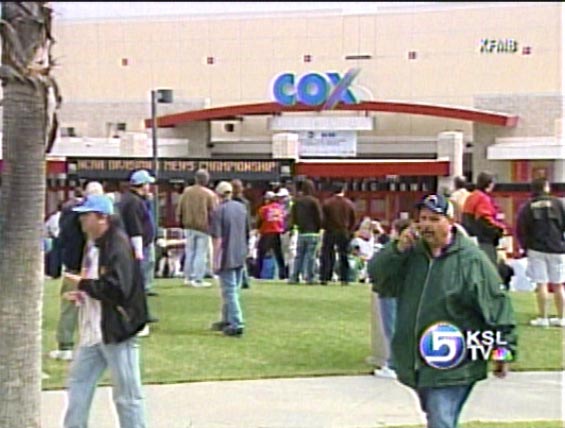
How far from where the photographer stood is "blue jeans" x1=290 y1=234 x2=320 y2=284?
1786cm

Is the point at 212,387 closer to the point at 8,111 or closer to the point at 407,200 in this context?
the point at 8,111

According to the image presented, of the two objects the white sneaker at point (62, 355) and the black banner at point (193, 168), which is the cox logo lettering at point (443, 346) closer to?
the white sneaker at point (62, 355)

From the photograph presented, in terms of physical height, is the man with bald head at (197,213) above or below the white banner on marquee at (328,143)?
below

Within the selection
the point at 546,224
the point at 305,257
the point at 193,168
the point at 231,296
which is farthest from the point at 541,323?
the point at 193,168

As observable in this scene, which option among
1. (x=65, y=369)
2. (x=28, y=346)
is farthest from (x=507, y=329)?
(x=65, y=369)

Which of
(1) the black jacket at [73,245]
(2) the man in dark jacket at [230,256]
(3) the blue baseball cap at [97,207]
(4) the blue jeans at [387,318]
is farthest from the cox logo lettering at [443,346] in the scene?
(2) the man in dark jacket at [230,256]

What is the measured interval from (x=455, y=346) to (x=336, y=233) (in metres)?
12.1

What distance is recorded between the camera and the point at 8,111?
21.2 ft

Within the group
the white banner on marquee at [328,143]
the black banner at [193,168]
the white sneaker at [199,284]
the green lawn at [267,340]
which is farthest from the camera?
the white banner on marquee at [328,143]

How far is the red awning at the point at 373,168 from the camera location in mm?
36844

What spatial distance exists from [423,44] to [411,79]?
55.7 inches

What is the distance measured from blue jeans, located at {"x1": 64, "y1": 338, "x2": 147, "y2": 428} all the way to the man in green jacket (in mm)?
1632

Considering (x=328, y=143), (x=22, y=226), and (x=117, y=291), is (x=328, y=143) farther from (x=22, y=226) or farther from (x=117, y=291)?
(x=22, y=226)

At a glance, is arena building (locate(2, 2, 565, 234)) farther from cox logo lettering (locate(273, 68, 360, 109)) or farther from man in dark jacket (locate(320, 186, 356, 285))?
man in dark jacket (locate(320, 186, 356, 285))
